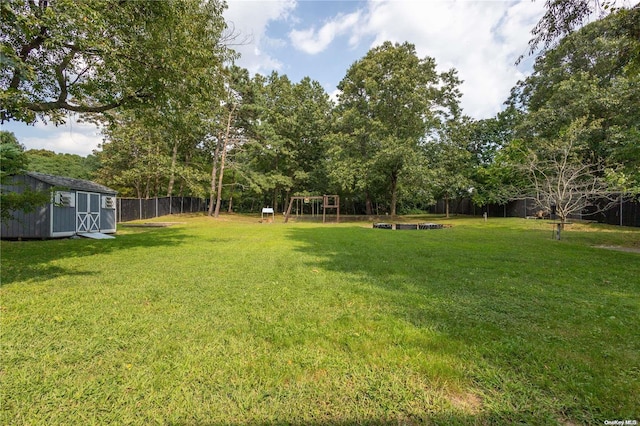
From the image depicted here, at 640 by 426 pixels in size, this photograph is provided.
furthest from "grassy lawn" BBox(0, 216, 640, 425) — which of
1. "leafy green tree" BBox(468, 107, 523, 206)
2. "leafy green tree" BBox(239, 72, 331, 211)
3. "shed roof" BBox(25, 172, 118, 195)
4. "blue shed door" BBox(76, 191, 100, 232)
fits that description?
"leafy green tree" BBox(239, 72, 331, 211)

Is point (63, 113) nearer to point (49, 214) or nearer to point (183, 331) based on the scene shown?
point (49, 214)

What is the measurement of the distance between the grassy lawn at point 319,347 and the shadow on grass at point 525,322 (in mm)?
18

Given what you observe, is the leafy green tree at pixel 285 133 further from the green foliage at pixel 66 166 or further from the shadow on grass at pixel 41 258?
the green foliage at pixel 66 166

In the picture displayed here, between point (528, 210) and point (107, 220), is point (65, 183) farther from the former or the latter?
point (528, 210)

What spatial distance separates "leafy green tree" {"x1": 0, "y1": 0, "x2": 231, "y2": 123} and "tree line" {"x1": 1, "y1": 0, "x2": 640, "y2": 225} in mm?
35

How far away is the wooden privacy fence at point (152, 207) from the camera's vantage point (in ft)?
67.8

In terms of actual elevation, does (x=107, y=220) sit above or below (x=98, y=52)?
below

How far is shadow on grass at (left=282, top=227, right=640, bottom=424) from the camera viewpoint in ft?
6.42

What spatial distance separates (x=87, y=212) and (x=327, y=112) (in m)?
21.7

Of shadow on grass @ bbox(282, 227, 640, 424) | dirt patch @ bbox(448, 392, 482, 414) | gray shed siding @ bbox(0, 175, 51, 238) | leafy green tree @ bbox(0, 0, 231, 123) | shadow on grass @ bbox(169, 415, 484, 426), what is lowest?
shadow on grass @ bbox(169, 415, 484, 426)

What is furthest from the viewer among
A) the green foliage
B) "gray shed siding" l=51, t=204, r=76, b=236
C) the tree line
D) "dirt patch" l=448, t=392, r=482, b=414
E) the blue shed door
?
the green foliage

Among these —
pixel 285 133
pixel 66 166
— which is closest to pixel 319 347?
pixel 285 133

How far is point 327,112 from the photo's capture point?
94.4 feet

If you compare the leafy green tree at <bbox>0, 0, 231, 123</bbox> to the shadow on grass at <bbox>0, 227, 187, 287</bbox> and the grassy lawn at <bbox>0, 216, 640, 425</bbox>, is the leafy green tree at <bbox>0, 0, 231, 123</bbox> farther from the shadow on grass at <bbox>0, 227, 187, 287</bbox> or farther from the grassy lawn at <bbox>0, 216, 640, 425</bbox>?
the grassy lawn at <bbox>0, 216, 640, 425</bbox>
